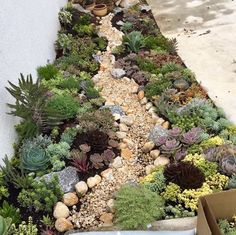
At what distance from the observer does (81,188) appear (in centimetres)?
387

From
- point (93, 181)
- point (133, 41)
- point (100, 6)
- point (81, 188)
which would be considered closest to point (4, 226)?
point (81, 188)

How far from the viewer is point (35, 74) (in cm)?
526

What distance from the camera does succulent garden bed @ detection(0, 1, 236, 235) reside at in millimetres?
3609

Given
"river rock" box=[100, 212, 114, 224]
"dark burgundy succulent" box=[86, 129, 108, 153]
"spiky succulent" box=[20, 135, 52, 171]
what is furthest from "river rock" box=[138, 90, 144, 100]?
"river rock" box=[100, 212, 114, 224]

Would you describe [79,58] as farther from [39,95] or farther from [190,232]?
[190,232]

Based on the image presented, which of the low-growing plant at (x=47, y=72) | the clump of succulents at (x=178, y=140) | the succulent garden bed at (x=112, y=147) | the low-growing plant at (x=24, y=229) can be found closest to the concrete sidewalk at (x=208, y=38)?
the succulent garden bed at (x=112, y=147)

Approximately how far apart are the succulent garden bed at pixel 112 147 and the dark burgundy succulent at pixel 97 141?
0.5 inches

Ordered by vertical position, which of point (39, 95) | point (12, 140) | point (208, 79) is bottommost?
point (208, 79)

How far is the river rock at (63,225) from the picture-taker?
357 cm

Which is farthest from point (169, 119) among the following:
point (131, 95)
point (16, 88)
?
point (16, 88)

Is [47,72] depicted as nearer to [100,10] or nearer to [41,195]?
[41,195]

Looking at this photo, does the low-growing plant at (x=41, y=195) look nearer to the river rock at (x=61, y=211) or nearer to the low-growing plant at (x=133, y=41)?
the river rock at (x=61, y=211)

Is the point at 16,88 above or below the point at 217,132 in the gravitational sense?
above

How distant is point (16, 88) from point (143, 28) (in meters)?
2.86
